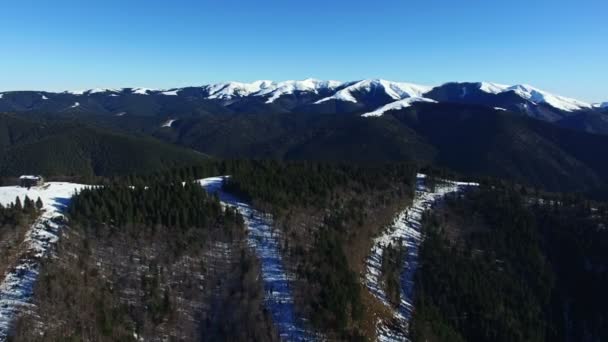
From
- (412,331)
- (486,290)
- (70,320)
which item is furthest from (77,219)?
(486,290)

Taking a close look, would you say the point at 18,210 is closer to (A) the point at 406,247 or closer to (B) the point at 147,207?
(B) the point at 147,207

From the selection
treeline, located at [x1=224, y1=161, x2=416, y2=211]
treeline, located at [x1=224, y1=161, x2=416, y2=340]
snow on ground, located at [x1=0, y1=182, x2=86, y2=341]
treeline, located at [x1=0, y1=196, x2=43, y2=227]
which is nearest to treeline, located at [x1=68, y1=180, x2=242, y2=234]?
snow on ground, located at [x1=0, y1=182, x2=86, y2=341]

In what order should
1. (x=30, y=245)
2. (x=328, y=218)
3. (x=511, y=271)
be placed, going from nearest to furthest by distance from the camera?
(x=30, y=245), (x=328, y=218), (x=511, y=271)

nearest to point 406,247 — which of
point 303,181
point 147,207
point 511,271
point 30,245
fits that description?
point 511,271

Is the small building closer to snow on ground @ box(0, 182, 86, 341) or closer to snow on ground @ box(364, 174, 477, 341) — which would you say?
snow on ground @ box(0, 182, 86, 341)

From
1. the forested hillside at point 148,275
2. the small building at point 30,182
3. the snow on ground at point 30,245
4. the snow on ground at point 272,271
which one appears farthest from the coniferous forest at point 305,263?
the small building at point 30,182

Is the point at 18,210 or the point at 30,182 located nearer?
the point at 18,210
